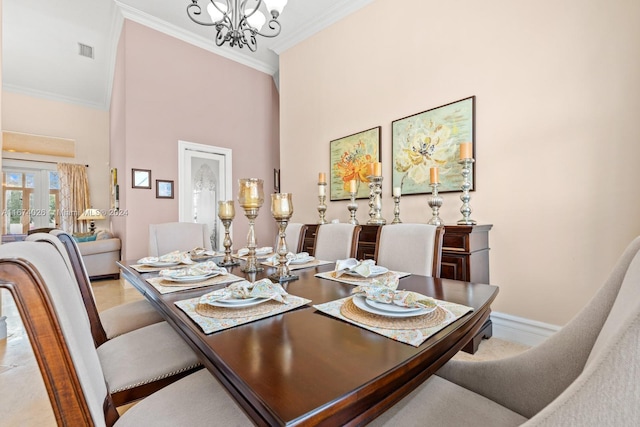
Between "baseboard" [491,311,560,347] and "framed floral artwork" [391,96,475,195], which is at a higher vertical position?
"framed floral artwork" [391,96,475,195]

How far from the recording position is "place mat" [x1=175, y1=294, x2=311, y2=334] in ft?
2.50

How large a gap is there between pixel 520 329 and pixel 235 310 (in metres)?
2.35

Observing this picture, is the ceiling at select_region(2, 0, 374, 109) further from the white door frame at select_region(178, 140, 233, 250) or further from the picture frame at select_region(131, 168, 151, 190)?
the picture frame at select_region(131, 168, 151, 190)

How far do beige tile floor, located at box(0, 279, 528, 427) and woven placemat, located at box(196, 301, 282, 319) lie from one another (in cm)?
114

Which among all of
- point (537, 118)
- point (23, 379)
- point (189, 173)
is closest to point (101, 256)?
point (189, 173)

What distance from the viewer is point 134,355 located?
1080 mm

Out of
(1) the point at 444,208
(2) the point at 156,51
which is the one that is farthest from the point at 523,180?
(2) the point at 156,51

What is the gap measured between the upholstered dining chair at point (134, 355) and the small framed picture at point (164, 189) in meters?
3.03

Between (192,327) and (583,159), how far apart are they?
102 inches

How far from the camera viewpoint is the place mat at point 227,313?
0.76m

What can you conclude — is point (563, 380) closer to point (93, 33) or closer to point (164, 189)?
point (164, 189)

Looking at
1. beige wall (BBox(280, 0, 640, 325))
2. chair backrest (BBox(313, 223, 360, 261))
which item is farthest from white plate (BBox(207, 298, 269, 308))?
beige wall (BBox(280, 0, 640, 325))

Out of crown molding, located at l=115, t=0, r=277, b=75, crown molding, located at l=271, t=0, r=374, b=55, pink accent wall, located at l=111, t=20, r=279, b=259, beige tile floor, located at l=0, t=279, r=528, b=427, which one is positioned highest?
crown molding, located at l=115, t=0, r=277, b=75

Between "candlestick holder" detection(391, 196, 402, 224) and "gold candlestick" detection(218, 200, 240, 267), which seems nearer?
"gold candlestick" detection(218, 200, 240, 267)
